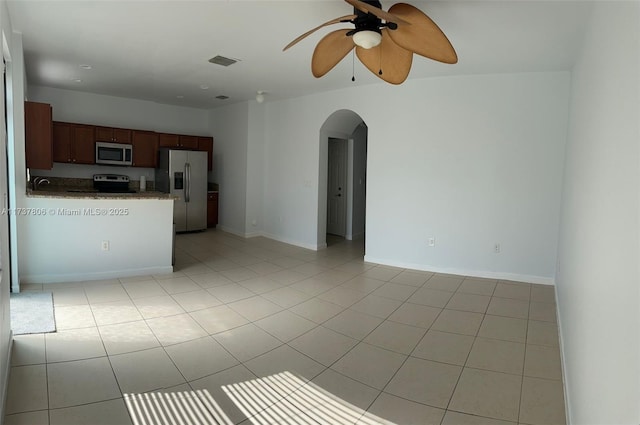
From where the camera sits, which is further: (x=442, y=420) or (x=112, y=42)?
(x=112, y=42)

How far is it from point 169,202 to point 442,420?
3.86 m

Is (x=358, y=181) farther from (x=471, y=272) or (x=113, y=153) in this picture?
(x=113, y=153)

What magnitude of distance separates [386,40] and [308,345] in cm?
230

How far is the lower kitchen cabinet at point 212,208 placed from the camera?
762 centimetres

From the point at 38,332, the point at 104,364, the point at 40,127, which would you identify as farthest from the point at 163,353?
the point at 40,127

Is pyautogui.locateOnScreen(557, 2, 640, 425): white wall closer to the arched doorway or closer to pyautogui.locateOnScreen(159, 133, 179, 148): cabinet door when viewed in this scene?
the arched doorway

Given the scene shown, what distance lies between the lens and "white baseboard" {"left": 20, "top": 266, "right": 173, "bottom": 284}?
3.93 m

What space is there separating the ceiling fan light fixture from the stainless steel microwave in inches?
227

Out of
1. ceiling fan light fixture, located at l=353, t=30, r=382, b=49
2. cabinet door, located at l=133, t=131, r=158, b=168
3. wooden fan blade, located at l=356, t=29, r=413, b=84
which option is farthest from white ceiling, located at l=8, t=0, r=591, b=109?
cabinet door, located at l=133, t=131, r=158, b=168

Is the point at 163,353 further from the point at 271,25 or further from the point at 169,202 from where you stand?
the point at 271,25

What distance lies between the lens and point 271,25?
3.16m

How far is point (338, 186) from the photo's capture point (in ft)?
24.0

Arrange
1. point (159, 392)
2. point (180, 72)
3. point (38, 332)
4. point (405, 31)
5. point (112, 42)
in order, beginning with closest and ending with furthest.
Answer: point (159, 392)
point (405, 31)
point (38, 332)
point (112, 42)
point (180, 72)

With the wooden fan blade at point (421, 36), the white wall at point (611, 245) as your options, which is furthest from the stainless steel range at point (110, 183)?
the white wall at point (611, 245)
